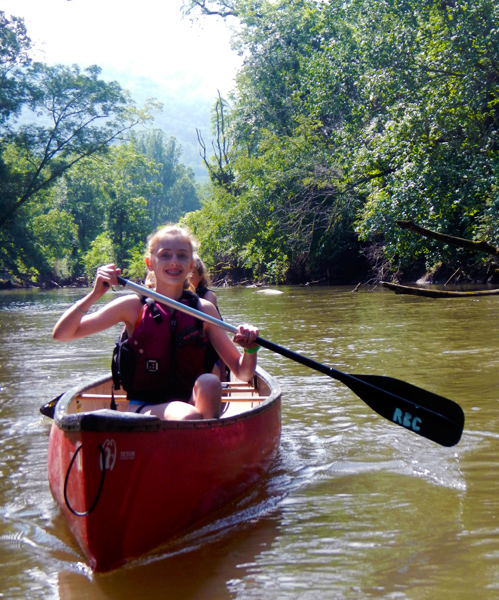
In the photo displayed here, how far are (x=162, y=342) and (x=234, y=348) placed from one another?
45 centimetres

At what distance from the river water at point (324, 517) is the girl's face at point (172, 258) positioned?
1.07 metres

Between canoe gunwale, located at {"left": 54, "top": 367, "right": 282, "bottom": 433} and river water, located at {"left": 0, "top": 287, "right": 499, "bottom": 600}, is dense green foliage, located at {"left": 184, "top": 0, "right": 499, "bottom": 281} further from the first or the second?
canoe gunwale, located at {"left": 54, "top": 367, "right": 282, "bottom": 433}

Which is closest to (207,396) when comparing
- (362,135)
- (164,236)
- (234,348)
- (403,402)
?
(234,348)

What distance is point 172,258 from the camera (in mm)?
3254

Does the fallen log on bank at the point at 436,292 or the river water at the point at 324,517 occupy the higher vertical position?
the fallen log on bank at the point at 436,292

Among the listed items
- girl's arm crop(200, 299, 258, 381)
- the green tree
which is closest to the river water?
girl's arm crop(200, 299, 258, 381)

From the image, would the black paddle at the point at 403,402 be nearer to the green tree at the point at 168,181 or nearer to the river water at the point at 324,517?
→ the river water at the point at 324,517

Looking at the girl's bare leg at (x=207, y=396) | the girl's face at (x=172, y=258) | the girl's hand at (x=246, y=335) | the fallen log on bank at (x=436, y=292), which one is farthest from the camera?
the fallen log on bank at (x=436, y=292)

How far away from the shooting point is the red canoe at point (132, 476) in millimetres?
2354

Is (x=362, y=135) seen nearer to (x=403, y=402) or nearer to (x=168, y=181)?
(x=403, y=402)

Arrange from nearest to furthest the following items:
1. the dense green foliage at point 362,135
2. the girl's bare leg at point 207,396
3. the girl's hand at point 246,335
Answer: the girl's bare leg at point 207,396, the girl's hand at point 246,335, the dense green foliage at point 362,135

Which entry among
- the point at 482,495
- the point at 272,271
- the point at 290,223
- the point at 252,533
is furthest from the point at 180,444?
the point at 272,271

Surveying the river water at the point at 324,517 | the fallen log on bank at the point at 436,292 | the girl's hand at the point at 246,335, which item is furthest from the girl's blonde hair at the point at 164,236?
the river water at the point at 324,517

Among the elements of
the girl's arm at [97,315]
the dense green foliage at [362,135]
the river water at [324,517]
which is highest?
the dense green foliage at [362,135]
